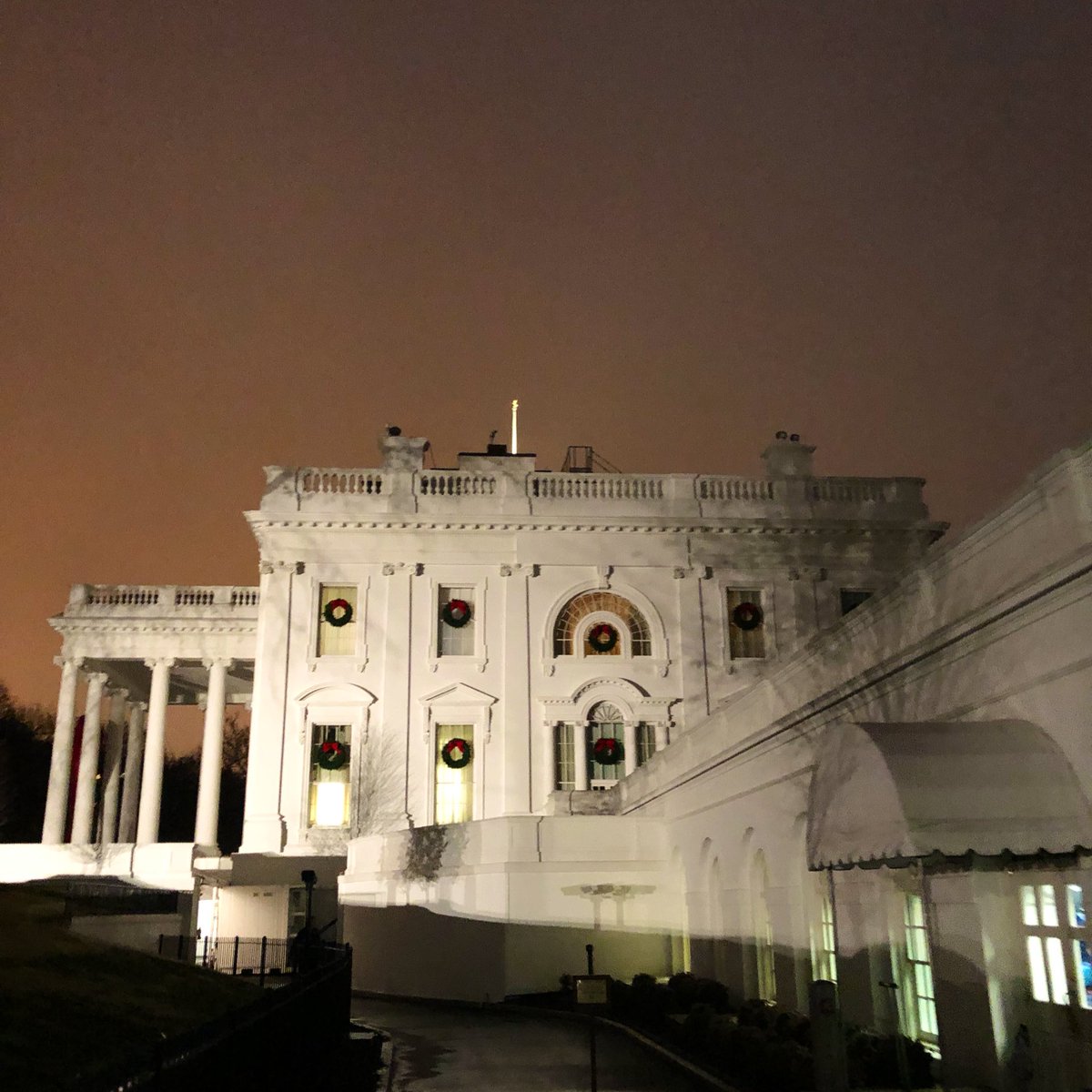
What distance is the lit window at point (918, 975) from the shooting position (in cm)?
1335

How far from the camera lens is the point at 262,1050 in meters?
11.4

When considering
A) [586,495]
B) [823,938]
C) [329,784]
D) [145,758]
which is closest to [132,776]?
[145,758]

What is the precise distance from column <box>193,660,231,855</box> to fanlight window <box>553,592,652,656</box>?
1416cm

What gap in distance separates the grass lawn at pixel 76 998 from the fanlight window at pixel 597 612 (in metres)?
25.1

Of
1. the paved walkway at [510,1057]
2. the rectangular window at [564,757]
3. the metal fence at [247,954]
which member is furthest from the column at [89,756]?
the paved walkway at [510,1057]

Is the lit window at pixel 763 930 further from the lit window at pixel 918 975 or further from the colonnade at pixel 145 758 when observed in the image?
the colonnade at pixel 145 758

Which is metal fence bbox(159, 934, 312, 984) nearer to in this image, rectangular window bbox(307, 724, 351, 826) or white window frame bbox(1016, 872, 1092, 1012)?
rectangular window bbox(307, 724, 351, 826)

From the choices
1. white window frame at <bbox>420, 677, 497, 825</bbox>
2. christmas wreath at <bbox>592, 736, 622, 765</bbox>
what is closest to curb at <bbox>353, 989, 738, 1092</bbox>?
white window frame at <bbox>420, 677, 497, 825</bbox>

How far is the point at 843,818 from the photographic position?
1166 cm

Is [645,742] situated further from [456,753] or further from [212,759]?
[212,759]

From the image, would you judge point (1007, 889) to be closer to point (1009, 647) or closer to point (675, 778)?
point (1009, 647)

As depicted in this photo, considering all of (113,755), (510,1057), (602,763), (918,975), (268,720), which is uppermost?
(113,755)

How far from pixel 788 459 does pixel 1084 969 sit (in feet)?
125

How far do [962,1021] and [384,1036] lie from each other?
12746 millimetres
